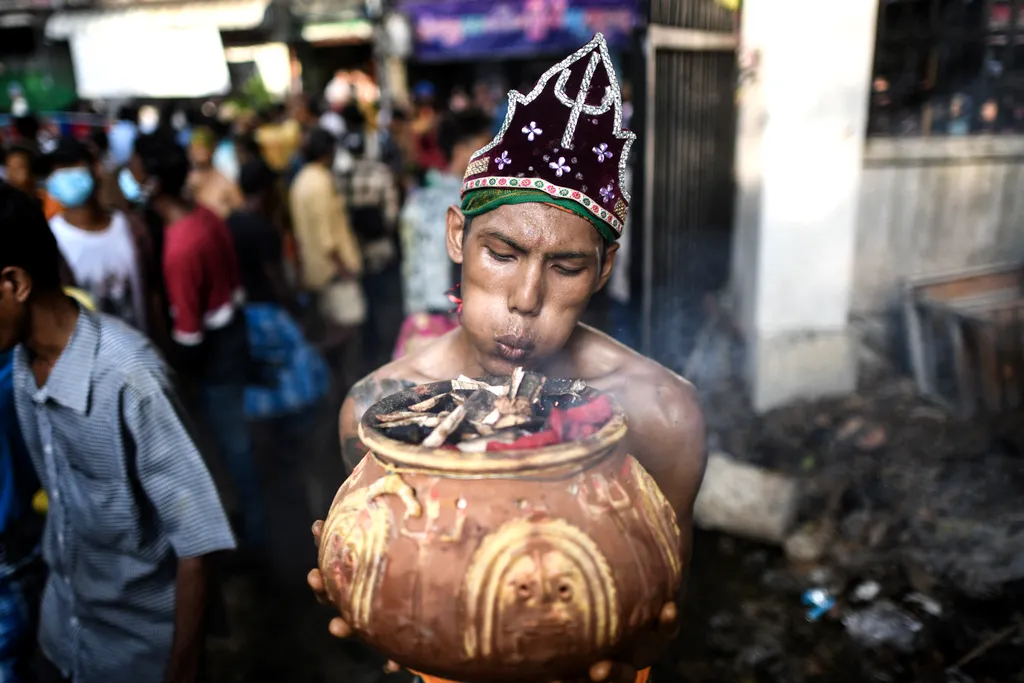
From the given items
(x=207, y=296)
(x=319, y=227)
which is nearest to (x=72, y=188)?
(x=207, y=296)

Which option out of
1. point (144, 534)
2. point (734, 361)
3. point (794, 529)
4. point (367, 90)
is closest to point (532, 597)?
point (144, 534)

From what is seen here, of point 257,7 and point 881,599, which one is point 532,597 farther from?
point 257,7

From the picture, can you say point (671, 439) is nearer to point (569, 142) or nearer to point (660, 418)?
point (660, 418)

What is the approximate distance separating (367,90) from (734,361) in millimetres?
12907

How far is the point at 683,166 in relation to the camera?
18.3 ft

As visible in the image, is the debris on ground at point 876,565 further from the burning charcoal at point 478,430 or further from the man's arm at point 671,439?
the burning charcoal at point 478,430

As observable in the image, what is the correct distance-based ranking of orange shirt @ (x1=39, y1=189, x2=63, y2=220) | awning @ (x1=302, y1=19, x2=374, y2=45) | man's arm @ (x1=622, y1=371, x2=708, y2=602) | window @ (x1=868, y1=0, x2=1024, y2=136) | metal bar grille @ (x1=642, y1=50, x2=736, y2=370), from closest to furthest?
man's arm @ (x1=622, y1=371, x2=708, y2=602), orange shirt @ (x1=39, y1=189, x2=63, y2=220), metal bar grille @ (x1=642, y1=50, x2=736, y2=370), window @ (x1=868, y1=0, x2=1024, y2=136), awning @ (x1=302, y1=19, x2=374, y2=45)

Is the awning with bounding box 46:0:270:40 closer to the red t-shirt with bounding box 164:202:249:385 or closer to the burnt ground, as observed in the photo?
the red t-shirt with bounding box 164:202:249:385

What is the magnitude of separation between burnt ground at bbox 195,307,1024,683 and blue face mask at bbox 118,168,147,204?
268 centimetres

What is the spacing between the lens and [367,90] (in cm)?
1698

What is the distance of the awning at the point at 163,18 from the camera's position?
59.6 feet

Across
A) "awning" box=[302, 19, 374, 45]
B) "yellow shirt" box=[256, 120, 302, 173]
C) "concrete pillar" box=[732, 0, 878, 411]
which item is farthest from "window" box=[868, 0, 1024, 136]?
"awning" box=[302, 19, 374, 45]

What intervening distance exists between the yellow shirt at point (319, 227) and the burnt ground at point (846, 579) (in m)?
1.93

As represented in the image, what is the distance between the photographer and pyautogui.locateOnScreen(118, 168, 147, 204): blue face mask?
6.27 meters
